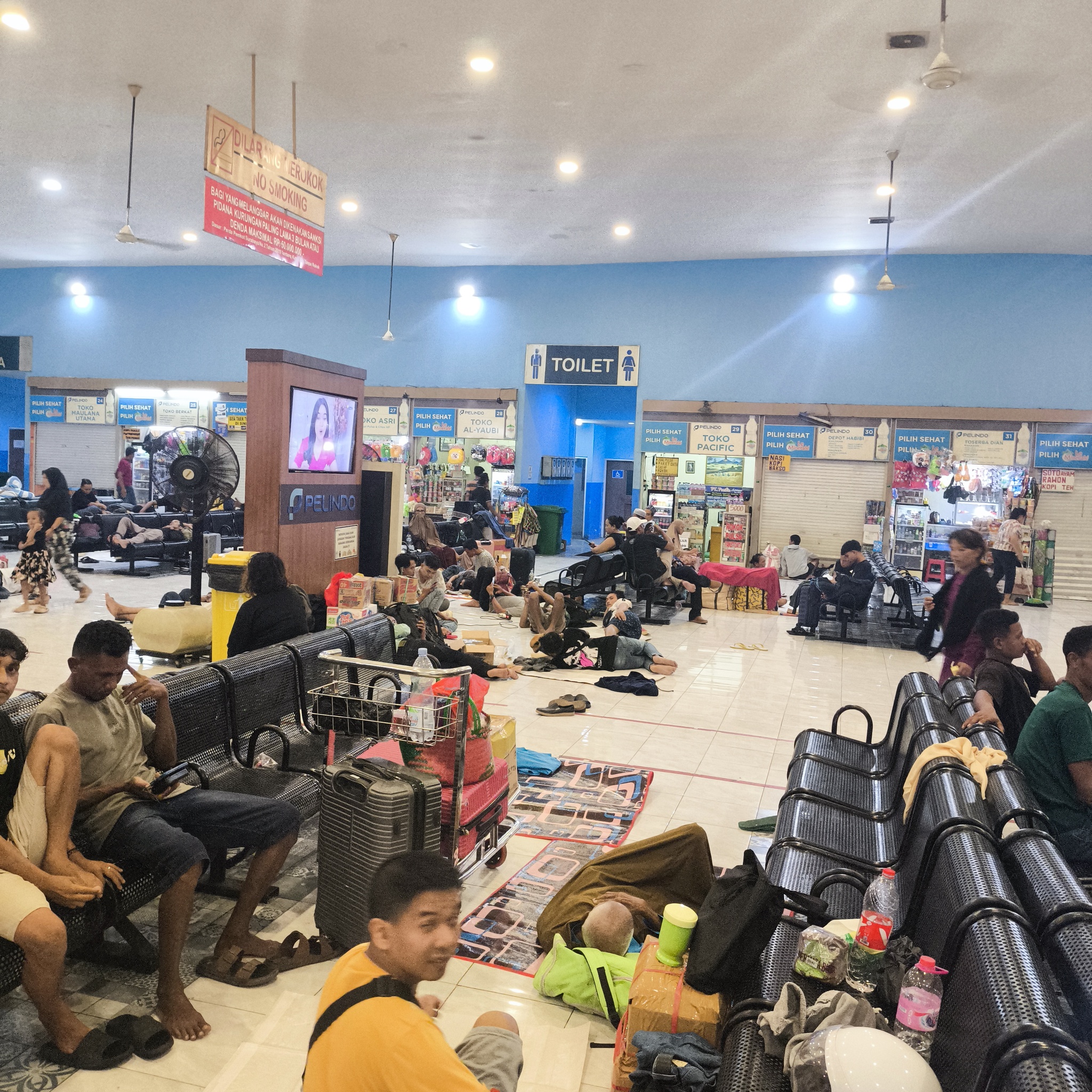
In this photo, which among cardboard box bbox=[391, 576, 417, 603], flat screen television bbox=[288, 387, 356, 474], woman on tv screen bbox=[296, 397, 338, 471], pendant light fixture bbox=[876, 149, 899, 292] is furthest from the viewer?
pendant light fixture bbox=[876, 149, 899, 292]

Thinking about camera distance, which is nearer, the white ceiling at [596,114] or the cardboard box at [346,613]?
the white ceiling at [596,114]

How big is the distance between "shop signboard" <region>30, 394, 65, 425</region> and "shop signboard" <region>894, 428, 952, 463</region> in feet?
59.4

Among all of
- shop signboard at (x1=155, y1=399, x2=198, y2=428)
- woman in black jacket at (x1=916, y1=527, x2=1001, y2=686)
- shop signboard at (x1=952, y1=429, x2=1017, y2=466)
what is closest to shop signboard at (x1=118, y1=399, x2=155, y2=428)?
shop signboard at (x1=155, y1=399, x2=198, y2=428)

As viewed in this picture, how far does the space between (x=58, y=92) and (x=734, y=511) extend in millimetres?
11958

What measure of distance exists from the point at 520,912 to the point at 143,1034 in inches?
63.5

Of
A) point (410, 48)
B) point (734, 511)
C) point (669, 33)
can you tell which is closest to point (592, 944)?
point (669, 33)

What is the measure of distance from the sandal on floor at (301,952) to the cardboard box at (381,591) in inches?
206

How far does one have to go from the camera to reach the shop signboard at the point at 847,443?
16188 mm

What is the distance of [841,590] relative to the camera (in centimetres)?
1191

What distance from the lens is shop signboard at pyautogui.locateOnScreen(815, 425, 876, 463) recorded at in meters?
16.2

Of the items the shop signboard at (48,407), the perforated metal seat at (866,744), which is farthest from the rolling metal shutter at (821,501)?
the shop signboard at (48,407)

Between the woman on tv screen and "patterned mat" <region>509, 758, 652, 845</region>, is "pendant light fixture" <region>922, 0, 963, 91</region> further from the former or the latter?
the woman on tv screen

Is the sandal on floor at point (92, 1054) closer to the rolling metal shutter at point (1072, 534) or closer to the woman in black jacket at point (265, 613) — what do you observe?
the woman in black jacket at point (265, 613)

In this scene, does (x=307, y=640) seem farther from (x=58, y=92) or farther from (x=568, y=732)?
(x=58, y=92)
